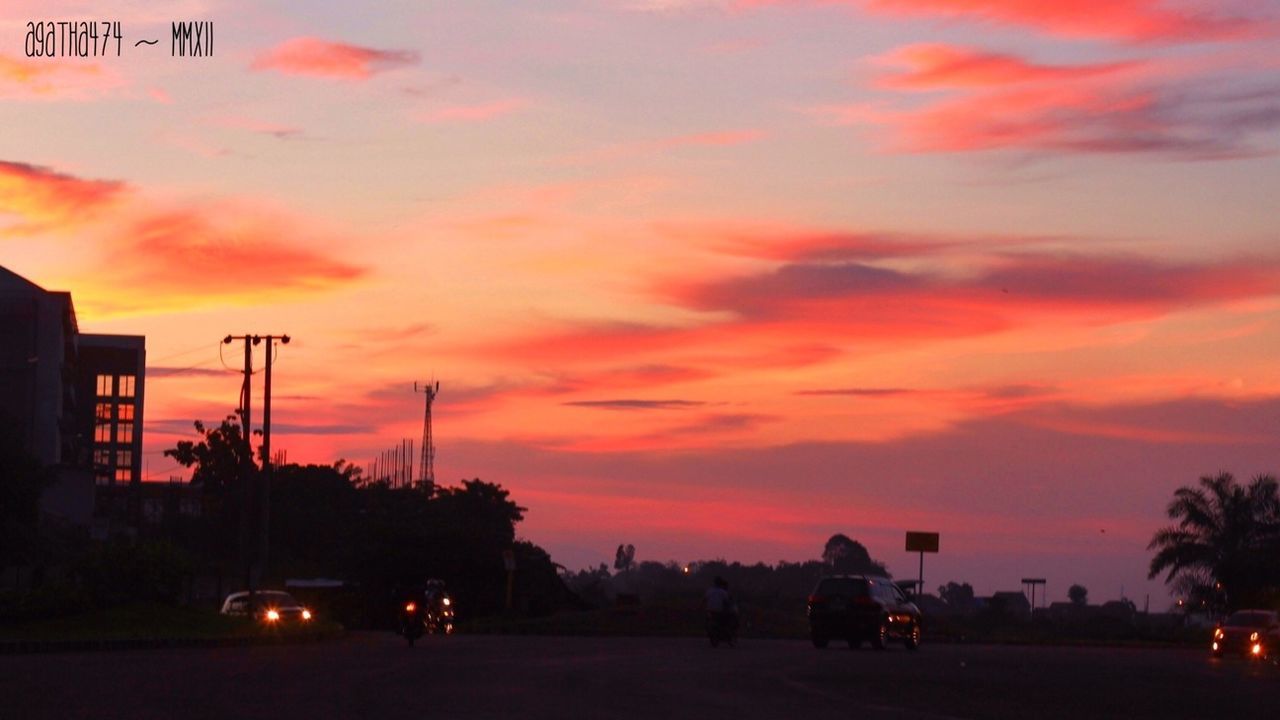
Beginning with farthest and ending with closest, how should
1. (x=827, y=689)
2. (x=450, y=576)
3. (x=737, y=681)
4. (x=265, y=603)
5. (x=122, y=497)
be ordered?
(x=122, y=497)
(x=450, y=576)
(x=265, y=603)
(x=737, y=681)
(x=827, y=689)

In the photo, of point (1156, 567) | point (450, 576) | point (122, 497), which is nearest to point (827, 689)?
point (450, 576)

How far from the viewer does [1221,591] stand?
8075 cm

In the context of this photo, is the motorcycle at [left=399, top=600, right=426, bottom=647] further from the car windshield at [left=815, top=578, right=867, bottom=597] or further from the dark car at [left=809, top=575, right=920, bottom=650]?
the car windshield at [left=815, top=578, right=867, bottom=597]

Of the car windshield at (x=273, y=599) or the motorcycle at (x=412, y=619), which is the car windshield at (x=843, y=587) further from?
the car windshield at (x=273, y=599)

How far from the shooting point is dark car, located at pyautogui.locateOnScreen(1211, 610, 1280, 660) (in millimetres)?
45969

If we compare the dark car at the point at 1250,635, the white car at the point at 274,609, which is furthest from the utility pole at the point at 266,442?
the dark car at the point at 1250,635

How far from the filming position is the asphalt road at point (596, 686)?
1714 centimetres

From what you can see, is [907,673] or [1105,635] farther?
[1105,635]

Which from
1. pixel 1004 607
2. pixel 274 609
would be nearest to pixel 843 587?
pixel 274 609

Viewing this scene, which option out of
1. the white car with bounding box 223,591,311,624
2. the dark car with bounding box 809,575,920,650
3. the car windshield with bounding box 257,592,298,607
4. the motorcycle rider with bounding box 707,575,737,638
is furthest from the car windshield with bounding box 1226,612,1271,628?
the car windshield with bounding box 257,592,298,607

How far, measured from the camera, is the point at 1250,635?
47312 mm

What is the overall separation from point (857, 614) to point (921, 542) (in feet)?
53.8

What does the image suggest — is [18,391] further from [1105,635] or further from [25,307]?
[1105,635]

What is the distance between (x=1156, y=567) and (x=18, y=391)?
6714 cm
